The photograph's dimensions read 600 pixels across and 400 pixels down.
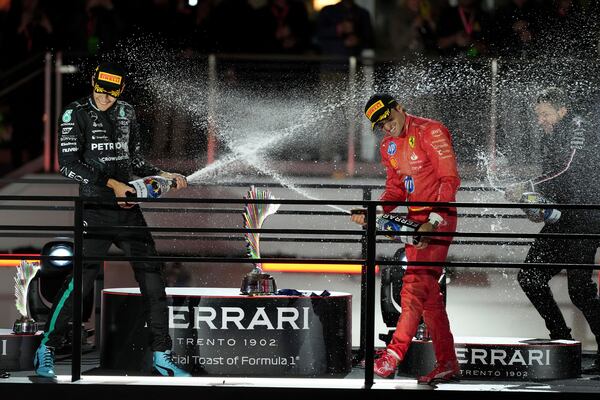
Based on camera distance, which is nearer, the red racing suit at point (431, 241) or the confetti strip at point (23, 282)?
the red racing suit at point (431, 241)

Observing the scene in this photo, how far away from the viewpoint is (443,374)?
254 inches

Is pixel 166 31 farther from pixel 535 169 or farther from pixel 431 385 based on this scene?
pixel 431 385

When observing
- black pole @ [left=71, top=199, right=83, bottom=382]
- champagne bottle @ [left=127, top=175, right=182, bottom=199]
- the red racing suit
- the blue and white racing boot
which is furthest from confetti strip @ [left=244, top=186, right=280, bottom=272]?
the blue and white racing boot

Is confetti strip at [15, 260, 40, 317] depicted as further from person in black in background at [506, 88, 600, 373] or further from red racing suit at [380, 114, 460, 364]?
person in black in background at [506, 88, 600, 373]

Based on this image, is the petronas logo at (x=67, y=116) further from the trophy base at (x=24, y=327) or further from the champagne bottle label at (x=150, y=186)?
the trophy base at (x=24, y=327)

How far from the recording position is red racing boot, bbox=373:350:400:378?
6.51 m

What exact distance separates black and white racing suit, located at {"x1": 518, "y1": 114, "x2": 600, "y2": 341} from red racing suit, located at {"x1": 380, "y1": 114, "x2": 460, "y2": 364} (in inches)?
45.8

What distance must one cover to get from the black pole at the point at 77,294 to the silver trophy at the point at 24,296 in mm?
973

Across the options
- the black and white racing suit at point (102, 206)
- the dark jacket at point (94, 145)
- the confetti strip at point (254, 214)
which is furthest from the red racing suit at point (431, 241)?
the dark jacket at point (94, 145)

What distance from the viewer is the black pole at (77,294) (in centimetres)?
614

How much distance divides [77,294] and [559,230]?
10.3ft

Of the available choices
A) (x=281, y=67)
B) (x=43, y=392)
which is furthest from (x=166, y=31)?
(x=43, y=392)

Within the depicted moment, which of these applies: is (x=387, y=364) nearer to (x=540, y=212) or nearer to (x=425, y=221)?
(x=425, y=221)

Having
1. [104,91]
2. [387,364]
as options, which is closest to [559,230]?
[387,364]
